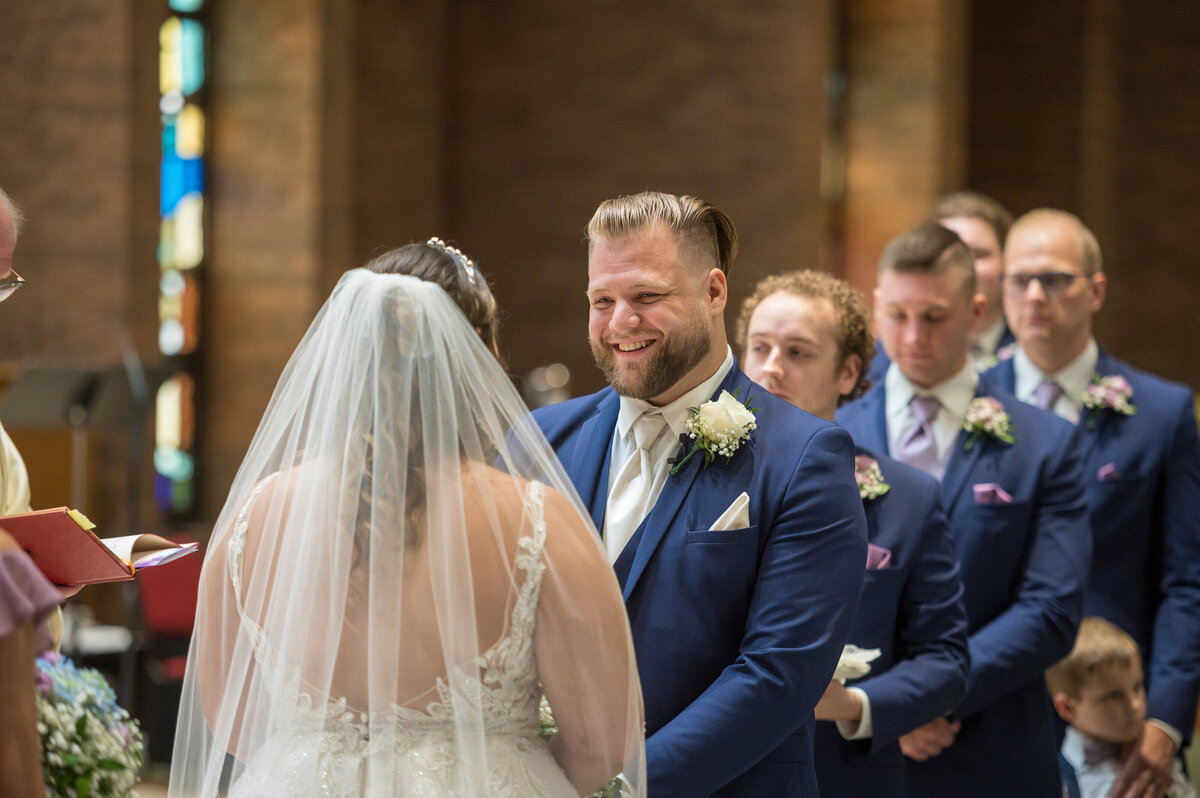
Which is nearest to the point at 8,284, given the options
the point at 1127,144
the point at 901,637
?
the point at 901,637

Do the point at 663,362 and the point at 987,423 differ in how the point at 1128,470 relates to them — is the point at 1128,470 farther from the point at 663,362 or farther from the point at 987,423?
the point at 663,362

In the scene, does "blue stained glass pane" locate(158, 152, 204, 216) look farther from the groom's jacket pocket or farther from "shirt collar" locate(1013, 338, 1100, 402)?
the groom's jacket pocket

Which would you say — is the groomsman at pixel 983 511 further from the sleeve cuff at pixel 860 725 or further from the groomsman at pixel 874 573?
the sleeve cuff at pixel 860 725

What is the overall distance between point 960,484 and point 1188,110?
1319 centimetres

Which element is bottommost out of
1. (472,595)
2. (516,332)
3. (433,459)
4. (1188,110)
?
(516,332)

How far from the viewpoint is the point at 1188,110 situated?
591 inches

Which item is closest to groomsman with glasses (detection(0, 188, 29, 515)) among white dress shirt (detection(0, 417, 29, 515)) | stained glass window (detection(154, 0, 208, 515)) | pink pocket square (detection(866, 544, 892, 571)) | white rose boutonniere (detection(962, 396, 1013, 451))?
white dress shirt (detection(0, 417, 29, 515))

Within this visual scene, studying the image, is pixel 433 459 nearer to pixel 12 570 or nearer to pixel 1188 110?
pixel 12 570

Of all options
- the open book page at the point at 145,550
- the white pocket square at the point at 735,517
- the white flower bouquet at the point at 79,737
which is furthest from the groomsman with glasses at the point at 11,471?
the white pocket square at the point at 735,517

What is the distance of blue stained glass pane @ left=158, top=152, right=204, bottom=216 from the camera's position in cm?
1007

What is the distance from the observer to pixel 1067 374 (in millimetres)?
4285

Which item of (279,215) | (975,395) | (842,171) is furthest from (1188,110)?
(975,395)

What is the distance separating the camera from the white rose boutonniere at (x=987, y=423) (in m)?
3.55

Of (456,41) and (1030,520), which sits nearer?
(1030,520)
